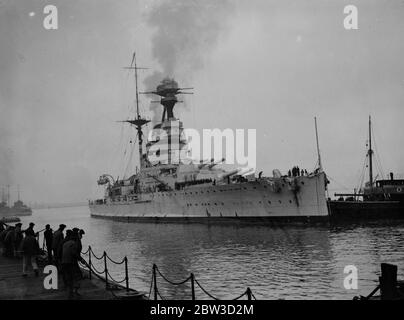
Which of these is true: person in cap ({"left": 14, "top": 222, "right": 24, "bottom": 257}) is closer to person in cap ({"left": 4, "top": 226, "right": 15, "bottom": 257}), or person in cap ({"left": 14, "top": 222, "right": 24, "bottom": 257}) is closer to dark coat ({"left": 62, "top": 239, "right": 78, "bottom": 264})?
person in cap ({"left": 4, "top": 226, "right": 15, "bottom": 257})

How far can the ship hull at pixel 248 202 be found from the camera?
29.8 m

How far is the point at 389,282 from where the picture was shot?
7688mm

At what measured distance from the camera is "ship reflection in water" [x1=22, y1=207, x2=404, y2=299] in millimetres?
13016

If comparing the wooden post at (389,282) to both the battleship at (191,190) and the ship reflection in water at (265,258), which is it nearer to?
the ship reflection in water at (265,258)

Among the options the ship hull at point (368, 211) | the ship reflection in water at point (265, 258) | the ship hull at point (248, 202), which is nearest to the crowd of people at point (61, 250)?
the ship reflection in water at point (265, 258)

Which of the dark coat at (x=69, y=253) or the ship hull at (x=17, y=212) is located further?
the ship hull at (x=17, y=212)

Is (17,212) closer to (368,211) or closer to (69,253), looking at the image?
(368,211)

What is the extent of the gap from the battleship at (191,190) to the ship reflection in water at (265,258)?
2.16 metres

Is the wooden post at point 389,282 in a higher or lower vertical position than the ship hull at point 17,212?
higher

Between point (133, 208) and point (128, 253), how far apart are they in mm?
25270

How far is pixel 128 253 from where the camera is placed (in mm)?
23297

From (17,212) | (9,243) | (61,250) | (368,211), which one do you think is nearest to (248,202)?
(368,211)

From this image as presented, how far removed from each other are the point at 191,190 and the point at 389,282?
29261 mm
